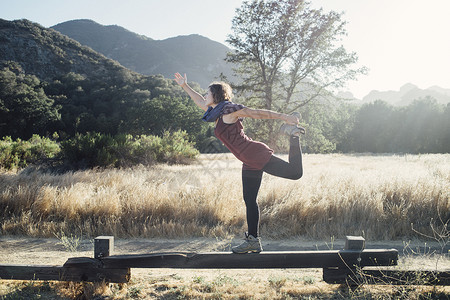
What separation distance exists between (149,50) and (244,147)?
148189mm

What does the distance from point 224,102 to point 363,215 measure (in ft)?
16.0

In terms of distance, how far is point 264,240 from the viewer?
5895mm

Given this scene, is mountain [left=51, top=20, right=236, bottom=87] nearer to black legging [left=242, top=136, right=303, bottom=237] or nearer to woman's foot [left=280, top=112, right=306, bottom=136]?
woman's foot [left=280, top=112, right=306, bottom=136]

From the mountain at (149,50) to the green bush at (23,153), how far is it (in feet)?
366

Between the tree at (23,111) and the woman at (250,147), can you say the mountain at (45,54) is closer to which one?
the tree at (23,111)

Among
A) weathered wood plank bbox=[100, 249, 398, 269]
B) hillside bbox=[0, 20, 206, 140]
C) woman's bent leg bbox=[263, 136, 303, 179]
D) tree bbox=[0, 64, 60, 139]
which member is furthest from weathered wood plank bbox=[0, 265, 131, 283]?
tree bbox=[0, 64, 60, 139]

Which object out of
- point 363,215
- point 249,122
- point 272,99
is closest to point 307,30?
point 272,99

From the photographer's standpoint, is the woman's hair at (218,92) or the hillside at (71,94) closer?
the woman's hair at (218,92)

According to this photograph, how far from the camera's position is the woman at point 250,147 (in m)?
3.36

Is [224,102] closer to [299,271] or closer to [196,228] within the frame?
[299,271]

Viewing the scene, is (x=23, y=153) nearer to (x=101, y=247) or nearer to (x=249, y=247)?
(x=101, y=247)

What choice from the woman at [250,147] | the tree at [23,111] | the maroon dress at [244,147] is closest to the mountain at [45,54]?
the tree at [23,111]

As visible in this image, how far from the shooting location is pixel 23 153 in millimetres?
15023

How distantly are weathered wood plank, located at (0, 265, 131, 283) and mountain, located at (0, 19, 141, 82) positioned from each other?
64.8 m
